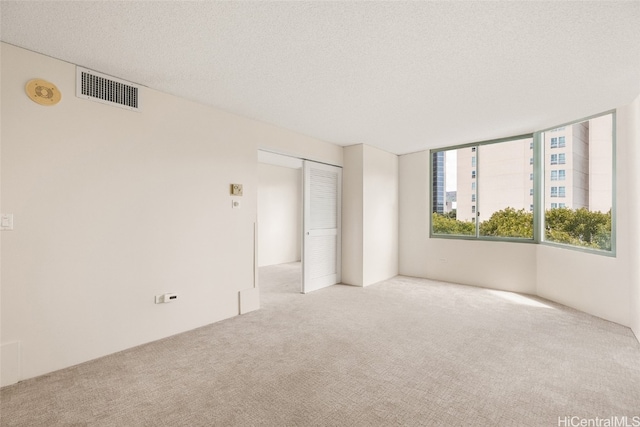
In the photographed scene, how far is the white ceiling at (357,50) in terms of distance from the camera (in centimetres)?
188

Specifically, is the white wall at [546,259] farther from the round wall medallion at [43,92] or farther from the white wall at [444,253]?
the round wall medallion at [43,92]

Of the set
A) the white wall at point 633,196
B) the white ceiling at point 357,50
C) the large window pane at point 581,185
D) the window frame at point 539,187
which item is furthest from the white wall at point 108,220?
the large window pane at point 581,185

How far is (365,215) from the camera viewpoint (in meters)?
5.30

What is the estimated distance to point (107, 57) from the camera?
2.44 meters

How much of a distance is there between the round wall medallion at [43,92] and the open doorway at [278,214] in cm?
452

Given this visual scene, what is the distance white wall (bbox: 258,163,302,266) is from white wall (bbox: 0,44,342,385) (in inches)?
150

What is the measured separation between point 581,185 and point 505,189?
1125 millimetres

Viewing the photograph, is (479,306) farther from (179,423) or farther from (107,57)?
(107,57)

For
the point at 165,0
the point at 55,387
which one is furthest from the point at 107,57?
the point at 55,387

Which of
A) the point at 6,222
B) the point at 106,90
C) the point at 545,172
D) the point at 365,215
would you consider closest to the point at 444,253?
the point at 365,215

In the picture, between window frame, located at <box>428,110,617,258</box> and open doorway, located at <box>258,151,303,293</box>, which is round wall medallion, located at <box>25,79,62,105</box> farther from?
window frame, located at <box>428,110,617,258</box>

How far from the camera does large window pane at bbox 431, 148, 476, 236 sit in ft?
17.8
